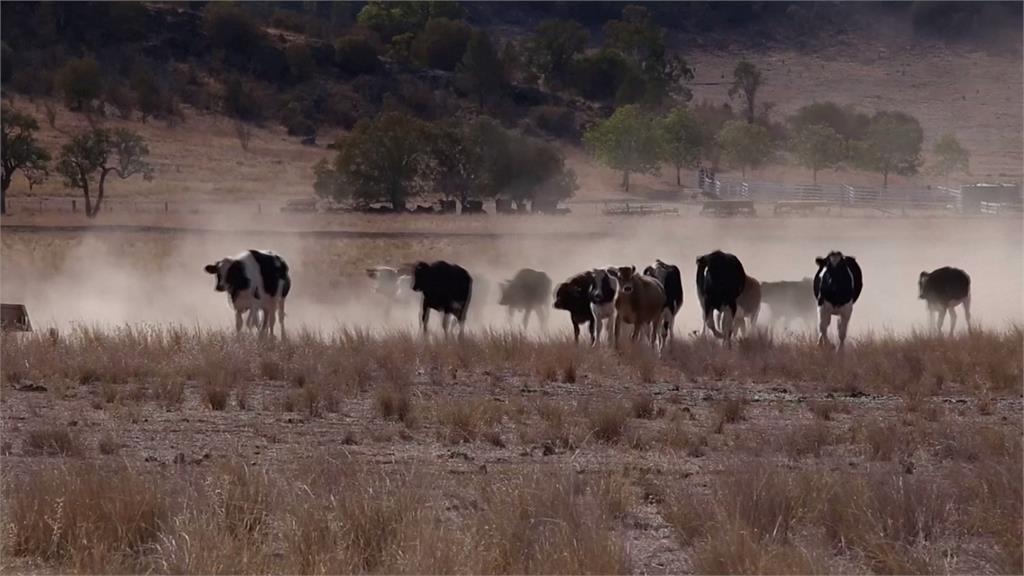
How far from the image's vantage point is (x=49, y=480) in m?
11.9

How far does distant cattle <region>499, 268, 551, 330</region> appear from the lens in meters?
31.7

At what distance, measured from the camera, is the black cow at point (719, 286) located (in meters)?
26.6

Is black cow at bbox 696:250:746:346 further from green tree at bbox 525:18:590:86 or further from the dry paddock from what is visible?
green tree at bbox 525:18:590:86

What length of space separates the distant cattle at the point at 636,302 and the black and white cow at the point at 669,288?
0.54 m

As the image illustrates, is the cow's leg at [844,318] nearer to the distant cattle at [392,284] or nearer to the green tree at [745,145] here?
the distant cattle at [392,284]

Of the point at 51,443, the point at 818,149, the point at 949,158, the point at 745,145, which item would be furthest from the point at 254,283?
the point at 949,158

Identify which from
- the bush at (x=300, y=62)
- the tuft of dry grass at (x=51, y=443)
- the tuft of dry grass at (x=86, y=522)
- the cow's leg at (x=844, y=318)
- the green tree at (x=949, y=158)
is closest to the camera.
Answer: the tuft of dry grass at (x=86, y=522)

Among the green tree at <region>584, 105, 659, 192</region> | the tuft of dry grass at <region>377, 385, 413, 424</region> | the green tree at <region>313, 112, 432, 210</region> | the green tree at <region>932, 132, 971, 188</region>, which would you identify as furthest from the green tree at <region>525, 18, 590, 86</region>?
the tuft of dry grass at <region>377, 385, 413, 424</region>

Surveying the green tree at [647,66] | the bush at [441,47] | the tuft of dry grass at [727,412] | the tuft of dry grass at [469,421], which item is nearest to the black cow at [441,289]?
the tuft of dry grass at [727,412]

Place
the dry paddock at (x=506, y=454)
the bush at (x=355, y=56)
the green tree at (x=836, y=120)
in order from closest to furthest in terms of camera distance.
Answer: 1. the dry paddock at (x=506, y=454)
2. the green tree at (x=836, y=120)
3. the bush at (x=355, y=56)

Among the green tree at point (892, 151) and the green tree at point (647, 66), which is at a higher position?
the green tree at point (647, 66)

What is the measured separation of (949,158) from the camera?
103 m

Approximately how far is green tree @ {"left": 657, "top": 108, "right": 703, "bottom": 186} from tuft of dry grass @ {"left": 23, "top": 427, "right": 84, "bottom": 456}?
85.9m

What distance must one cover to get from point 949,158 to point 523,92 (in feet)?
114
